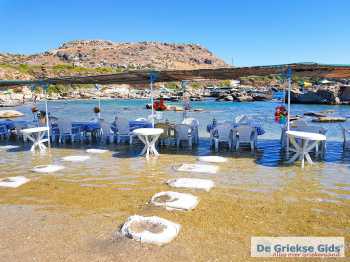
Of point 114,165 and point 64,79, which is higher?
point 64,79

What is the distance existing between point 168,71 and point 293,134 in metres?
4.07

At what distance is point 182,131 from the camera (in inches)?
399

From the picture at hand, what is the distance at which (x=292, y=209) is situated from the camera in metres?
4.74

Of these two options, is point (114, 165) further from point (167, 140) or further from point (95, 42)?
point (95, 42)

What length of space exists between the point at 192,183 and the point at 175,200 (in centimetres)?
106

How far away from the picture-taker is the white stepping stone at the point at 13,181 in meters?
6.23

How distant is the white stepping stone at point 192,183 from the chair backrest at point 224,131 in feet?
11.3

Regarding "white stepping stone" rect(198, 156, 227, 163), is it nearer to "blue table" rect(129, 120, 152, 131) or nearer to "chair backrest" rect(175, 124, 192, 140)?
"chair backrest" rect(175, 124, 192, 140)

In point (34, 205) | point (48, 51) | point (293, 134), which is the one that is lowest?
point (34, 205)

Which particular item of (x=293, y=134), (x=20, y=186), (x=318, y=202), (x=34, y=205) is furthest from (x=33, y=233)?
(x=293, y=134)

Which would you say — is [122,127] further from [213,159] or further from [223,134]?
[213,159]

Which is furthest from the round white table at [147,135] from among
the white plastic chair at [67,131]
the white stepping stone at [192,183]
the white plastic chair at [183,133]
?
the white plastic chair at [67,131]

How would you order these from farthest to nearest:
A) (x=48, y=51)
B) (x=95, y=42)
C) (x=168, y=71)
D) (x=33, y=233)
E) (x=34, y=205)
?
(x=95, y=42)
(x=48, y=51)
(x=168, y=71)
(x=34, y=205)
(x=33, y=233)

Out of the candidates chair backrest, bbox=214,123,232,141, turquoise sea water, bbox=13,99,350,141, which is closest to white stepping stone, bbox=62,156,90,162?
chair backrest, bbox=214,123,232,141
